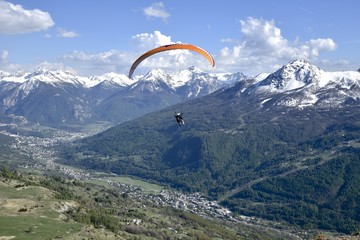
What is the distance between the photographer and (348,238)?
209 feet

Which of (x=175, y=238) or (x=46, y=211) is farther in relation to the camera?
(x=175, y=238)

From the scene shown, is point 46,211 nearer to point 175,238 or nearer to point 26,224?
point 26,224

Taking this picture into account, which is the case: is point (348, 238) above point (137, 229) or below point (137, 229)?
above

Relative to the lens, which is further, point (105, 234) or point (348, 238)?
point (105, 234)

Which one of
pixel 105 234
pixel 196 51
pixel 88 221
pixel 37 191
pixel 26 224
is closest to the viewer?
pixel 196 51

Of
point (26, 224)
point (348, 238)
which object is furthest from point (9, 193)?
point (348, 238)

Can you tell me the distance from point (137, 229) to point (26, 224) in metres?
57.6

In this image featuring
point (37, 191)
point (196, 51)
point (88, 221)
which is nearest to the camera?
point (196, 51)

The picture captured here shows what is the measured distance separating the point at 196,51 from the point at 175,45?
4522 millimetres

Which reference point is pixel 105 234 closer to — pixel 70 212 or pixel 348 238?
pixel 70 212

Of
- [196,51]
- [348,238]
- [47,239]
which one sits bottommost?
[47,239]

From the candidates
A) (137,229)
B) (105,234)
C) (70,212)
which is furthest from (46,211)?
(137,229)

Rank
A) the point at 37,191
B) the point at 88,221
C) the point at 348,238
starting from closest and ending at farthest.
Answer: the point at 348,238, the point at 88,221, the point at 37,191

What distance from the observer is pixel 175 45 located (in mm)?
93500
